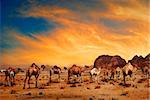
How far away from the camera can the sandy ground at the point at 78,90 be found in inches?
249

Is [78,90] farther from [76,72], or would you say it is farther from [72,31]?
[72,31]

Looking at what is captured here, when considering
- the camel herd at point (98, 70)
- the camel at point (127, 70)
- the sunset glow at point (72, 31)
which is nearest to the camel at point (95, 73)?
the camel herd at point (98, 70)

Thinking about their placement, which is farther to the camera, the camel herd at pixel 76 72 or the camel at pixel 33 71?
the camel at pixel 33 71

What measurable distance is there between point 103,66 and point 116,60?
0.21m

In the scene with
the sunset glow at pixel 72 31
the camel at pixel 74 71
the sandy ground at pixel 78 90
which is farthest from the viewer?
the camel at pixel 74 71

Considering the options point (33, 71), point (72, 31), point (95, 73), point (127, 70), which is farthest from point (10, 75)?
point (127, 70)

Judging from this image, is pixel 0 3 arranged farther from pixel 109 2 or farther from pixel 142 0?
pixel 142 0

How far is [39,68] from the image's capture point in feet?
21.6

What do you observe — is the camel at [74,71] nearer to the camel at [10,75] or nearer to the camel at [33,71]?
the camel at [33,71]

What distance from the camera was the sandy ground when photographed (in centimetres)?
632

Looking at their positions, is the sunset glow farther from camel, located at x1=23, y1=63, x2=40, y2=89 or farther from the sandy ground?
the sandy ground

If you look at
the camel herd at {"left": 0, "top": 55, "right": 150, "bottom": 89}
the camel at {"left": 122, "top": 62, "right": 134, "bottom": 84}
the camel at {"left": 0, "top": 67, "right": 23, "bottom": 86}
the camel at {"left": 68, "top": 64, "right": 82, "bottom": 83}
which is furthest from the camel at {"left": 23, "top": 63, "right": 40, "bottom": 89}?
the camel at {"left": 122, "top": 62, "right": 134, "bottom": 84}

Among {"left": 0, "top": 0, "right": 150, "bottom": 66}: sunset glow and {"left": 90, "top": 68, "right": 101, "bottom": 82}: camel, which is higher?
{"left": 0, "top": 0, "right": 150, "bottom": 66}: sunset glow

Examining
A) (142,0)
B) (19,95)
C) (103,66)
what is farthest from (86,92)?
(142,0)
